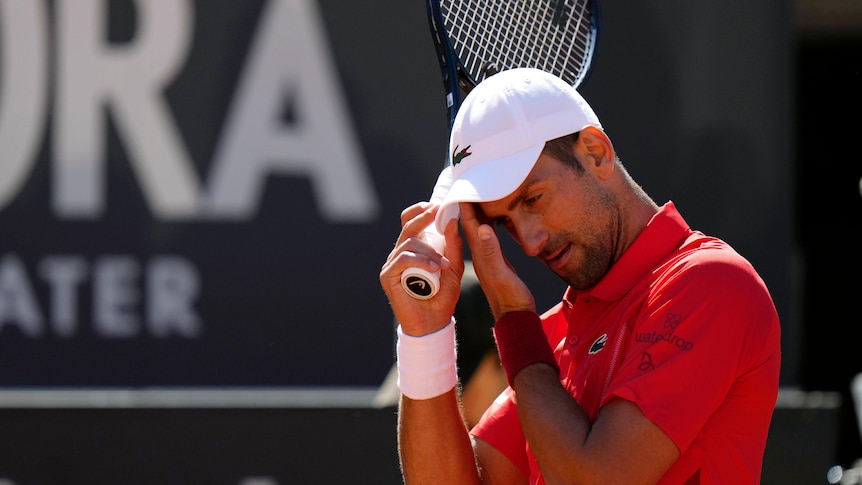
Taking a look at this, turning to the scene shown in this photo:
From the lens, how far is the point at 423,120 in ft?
14.1

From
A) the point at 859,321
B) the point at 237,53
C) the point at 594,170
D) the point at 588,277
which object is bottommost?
the point at 859,321

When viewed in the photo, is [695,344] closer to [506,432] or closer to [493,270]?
[493,270]

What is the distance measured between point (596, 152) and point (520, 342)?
0.36 m

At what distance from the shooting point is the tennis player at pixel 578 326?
1.78 meters

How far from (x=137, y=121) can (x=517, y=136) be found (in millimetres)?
2585

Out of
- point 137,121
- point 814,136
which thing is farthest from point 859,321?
point 137,121

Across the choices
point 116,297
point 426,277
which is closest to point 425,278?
point 426,277

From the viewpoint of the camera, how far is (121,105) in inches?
169

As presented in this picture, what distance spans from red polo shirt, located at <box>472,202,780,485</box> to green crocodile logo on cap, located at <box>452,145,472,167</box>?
331 millimetres

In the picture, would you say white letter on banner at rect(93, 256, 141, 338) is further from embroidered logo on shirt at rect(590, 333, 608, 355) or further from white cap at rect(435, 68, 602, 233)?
embroidered logo on shirt at rect(590, 333, 608, 355)

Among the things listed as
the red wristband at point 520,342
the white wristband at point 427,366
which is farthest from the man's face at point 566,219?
the white wristband at point 427,366

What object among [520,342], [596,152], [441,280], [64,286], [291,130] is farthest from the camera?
[291,130]

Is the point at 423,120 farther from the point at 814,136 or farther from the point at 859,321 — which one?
the point at 859,321

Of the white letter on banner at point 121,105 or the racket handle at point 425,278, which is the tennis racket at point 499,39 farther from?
the white letter on banner at point 121,105
